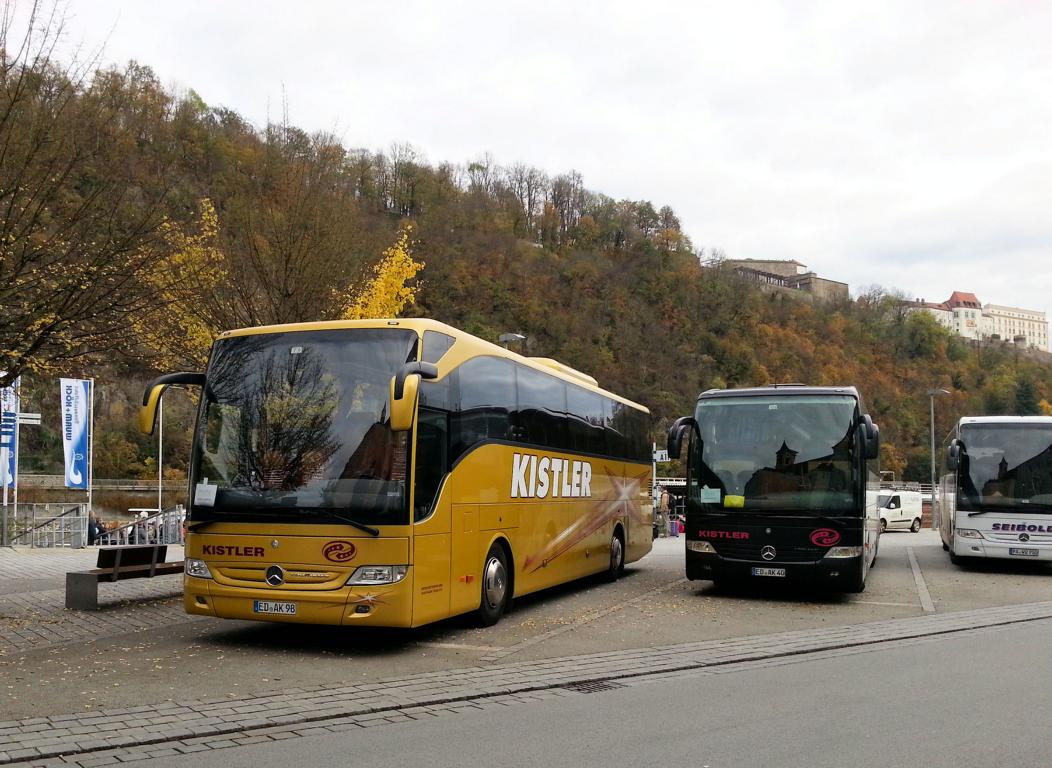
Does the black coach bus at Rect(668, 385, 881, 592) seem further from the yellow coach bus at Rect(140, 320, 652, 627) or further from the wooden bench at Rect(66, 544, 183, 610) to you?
the wooden bench at Rect(66, 544, 183, 610)

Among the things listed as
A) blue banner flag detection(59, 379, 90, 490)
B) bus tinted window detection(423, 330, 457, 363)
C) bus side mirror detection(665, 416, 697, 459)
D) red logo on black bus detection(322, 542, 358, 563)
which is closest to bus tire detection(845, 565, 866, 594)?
bus side mirror detection(665, 416, 697, 459)

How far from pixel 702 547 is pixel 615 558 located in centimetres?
288

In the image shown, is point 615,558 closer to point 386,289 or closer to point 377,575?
point 386,289

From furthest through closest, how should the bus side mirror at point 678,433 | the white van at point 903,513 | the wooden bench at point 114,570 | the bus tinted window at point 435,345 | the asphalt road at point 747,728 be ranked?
the white van at point 903,513
the bus side mirror at point 678,433
the wooden bench at point 114,570
the bus tinted window at point 435,345
the asphalt road at point 747,728

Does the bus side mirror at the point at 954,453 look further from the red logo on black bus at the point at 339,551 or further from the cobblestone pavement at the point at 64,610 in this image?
the cobblestone pavement at the point at 64,610

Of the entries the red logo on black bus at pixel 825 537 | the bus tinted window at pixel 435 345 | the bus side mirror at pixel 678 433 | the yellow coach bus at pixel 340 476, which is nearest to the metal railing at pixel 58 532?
the bus side mirror at pixel 678 433

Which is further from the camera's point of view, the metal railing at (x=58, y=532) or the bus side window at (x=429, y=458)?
the metal railing at (x=58, y=532)

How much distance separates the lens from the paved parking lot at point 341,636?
304 inches

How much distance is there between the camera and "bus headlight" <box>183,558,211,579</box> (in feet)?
31.0

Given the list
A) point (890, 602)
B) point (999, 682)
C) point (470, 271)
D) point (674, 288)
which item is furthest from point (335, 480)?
point (674, 288)

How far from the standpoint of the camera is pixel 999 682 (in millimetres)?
8039

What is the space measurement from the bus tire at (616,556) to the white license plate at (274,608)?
7.95 meters

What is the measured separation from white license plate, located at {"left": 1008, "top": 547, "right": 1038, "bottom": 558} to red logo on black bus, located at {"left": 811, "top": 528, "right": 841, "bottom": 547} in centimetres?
650

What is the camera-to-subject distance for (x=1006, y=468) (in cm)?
1778
